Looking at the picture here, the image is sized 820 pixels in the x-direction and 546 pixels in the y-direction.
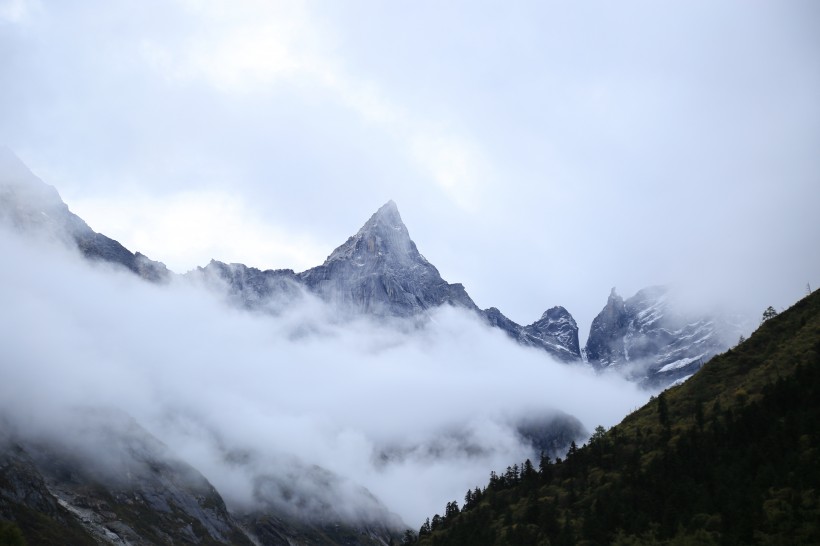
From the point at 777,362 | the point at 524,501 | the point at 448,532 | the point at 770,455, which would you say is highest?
the point at 777,362

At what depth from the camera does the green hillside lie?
112 metres

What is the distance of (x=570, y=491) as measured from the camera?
151875 mm

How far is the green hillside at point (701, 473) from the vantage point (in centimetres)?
11156

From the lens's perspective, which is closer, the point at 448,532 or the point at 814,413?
the point at 814,413

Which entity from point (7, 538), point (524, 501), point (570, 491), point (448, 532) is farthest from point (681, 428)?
point (7, 538)

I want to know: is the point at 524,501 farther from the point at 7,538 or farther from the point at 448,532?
the point at 7,538

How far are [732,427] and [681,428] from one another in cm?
1787

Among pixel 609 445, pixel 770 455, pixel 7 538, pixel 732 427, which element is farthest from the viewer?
pixel 609 445

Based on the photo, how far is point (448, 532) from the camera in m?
173

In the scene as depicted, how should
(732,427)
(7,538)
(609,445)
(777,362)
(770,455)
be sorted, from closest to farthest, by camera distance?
1. (770,455)
2. (732,427)
3. (7,538)
4. (777,362)
5. (609,445)

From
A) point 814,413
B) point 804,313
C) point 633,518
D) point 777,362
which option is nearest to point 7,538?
point 633,518

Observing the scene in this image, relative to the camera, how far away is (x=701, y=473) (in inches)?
5074

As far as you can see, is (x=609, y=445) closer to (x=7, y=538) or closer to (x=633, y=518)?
(x=633, y=518)

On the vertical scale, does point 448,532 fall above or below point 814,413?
below
